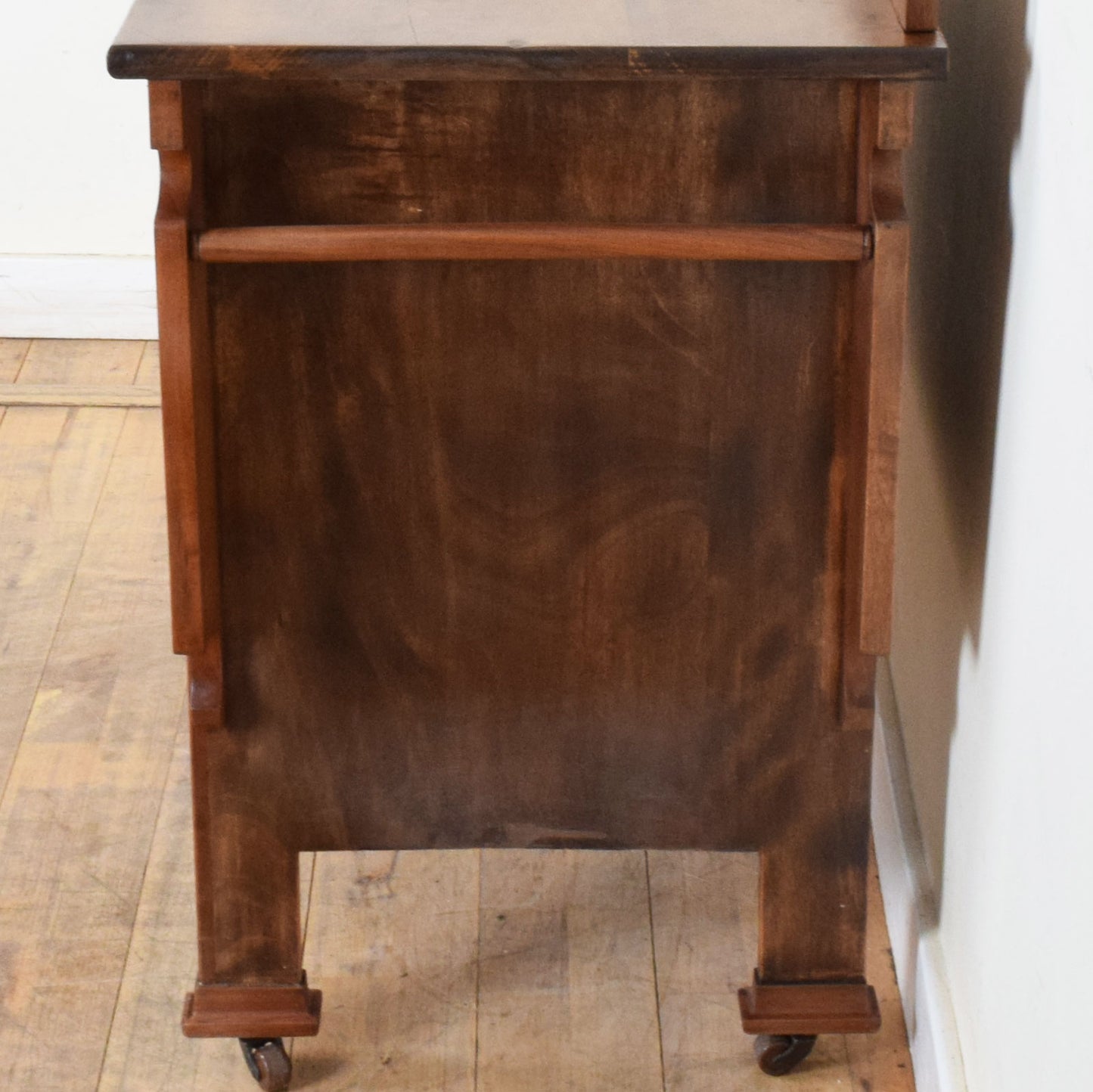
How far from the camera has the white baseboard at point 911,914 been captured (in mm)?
1445

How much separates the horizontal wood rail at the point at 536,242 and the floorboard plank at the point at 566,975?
0.75m

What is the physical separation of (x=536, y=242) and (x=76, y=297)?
1926 mm

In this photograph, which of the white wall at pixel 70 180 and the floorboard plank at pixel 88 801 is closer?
the floorboard plank at pixel 88 801

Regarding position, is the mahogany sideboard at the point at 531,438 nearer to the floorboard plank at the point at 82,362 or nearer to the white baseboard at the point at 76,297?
the floorboard plank at the point at 82,362

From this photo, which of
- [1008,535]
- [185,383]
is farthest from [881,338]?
[185,383]

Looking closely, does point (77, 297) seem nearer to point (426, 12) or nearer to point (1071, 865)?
point (426, 12)

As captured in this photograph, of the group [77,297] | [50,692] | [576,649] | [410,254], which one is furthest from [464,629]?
[77,297]

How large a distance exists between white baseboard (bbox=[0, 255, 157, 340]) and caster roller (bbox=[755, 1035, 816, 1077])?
1.85m

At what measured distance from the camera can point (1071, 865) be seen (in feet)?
3.33

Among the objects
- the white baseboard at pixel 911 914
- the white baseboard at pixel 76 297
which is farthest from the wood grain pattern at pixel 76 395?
the white baseboard at pixel 911 914

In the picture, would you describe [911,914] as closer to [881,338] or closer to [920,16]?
[881,338]

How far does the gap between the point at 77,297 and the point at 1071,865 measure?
233 cm

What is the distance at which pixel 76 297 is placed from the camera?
296 centimetres

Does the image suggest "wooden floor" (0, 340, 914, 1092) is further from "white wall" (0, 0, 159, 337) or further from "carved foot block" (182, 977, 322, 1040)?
"white wall" (0, 0, 159, 337)
